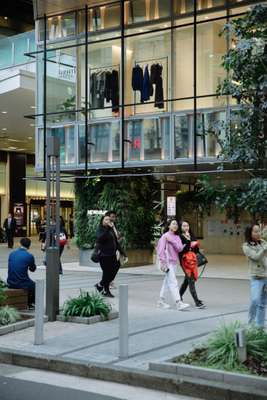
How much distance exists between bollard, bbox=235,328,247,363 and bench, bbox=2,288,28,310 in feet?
15.6

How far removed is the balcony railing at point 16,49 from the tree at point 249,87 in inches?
812

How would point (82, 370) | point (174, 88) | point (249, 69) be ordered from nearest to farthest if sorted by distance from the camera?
point (249, 69) < point (82, 370) < point (174, 88)

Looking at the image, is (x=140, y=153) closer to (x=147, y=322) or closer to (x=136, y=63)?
(x=136, y=63)

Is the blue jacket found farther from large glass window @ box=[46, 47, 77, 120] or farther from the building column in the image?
the building column

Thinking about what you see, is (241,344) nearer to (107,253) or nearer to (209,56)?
(107,253)

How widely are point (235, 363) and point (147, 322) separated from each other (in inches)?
137

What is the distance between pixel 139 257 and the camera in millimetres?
22375

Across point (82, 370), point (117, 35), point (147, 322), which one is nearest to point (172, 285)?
point (147, 322)

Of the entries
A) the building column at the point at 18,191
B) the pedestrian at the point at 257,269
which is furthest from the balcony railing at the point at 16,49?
the building column at the point at 18,191

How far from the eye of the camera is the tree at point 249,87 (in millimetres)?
6570

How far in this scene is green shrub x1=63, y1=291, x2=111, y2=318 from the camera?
10.2 metres

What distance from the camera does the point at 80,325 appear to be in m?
9.84

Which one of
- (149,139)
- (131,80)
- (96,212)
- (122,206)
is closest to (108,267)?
(149,139)

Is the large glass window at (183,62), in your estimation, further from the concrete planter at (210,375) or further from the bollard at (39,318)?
the concrete planter at (210,375)
